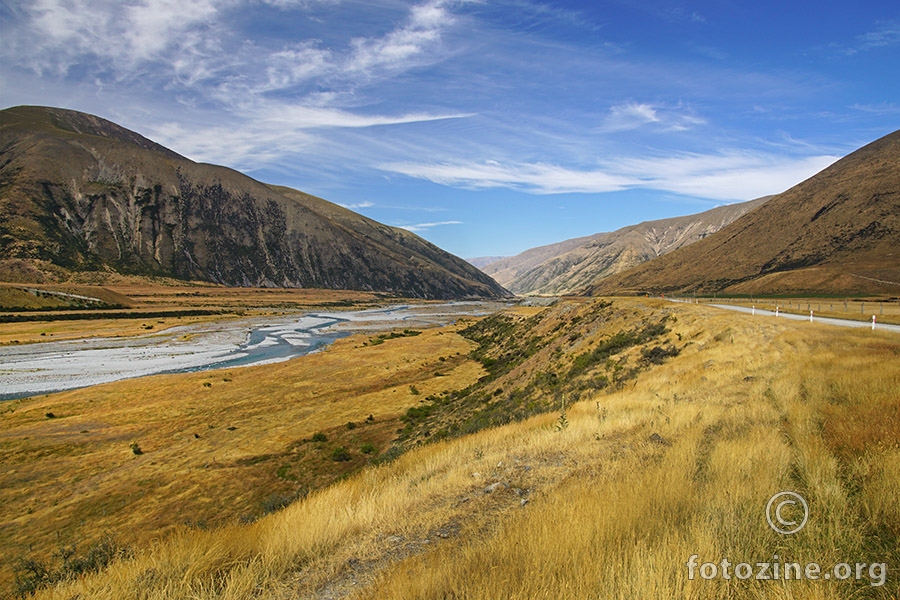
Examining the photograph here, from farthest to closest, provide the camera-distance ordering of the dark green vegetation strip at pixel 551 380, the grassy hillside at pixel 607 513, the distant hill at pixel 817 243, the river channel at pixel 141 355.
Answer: the distant hill at pixel 817 243 → the river channel at pixel 141 355 → the dark green vegetation strip at pixel 551 380 → the grassy hillside at pixel 607 513

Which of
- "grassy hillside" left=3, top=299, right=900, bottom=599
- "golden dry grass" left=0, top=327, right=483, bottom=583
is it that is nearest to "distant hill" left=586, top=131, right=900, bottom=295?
"golden dry grass" left=0, top=327, right=483, bottom=583

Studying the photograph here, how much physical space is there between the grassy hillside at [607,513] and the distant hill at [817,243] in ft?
307

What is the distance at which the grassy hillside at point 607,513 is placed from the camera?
10.1 feet

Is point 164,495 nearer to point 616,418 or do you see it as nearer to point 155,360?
point 616,418

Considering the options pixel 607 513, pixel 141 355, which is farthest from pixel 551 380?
pixel 141 355

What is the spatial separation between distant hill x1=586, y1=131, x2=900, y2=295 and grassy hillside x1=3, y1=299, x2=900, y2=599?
A: 307 ft

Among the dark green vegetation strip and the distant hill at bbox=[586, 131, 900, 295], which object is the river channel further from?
the distant hill at bbox=[586, 131, 900, 295]

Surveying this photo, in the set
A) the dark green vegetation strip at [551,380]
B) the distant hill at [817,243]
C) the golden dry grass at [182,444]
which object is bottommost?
the golden dry grass at [182,444]

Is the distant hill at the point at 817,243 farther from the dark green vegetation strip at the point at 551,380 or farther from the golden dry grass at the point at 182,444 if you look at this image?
the golden dry grass at the point at 182,444

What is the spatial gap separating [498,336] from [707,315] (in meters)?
29.0

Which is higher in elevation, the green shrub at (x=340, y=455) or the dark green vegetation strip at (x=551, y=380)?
the dark green vegetation strip at (x=551, y=380)

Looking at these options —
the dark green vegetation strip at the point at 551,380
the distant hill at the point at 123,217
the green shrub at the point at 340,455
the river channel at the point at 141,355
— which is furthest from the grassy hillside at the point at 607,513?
the distant hill at the point at 123,217

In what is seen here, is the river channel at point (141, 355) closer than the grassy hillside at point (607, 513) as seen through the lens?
No

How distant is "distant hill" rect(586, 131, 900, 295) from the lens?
86.6 m
